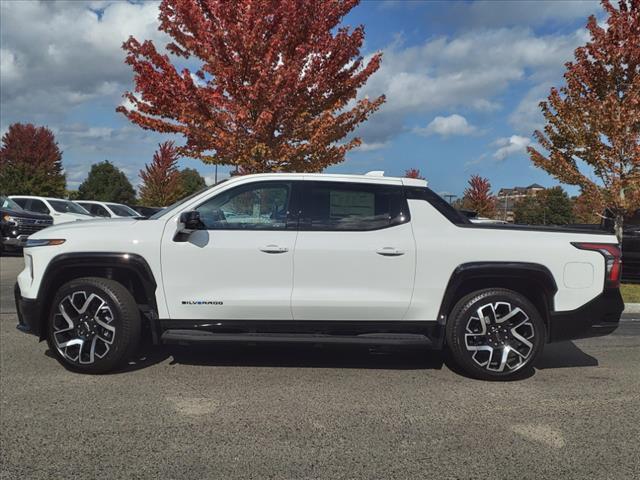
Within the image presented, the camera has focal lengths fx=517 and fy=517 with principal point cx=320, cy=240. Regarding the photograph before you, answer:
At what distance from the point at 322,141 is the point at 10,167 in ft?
170

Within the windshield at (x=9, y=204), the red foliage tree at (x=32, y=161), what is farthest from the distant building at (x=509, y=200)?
the windshield at (x=9, y=204)

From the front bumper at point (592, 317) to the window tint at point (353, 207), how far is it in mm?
1604

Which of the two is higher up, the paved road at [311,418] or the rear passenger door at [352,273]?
the rear passenger door at [352,273]

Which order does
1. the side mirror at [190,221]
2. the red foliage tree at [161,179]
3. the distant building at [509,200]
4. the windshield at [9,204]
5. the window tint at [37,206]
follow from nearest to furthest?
the side mirror at [190,221] < the windshield at [9,204] < the window tint at [37,206] < the red foliage tree at [161,179] < the distant building at [509,200]

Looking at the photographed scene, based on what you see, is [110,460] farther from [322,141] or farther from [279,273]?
[322,141]

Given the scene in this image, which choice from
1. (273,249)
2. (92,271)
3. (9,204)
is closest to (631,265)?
(273,249)

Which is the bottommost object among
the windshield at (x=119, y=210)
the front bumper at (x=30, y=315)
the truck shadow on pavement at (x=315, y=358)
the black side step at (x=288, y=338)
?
the truck shadow on pavement at (x=315, y=358)

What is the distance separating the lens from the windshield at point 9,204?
51.1 feet

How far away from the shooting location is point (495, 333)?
14.8ft

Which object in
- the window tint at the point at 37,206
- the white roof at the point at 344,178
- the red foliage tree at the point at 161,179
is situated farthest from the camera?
the red foliage tree at the point at 161,179

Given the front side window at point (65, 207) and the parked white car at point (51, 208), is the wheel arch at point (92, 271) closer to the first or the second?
the parked white car at point (51, 208)

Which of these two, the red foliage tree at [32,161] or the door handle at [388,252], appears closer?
the door handle at [388,252]

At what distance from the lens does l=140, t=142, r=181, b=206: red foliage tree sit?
145 ft

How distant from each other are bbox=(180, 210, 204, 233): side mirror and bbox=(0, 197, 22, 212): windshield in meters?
13.5
